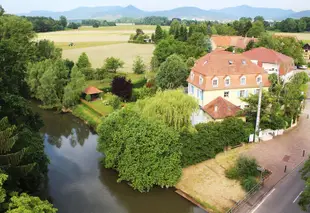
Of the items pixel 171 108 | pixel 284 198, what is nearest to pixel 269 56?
pixel 171 108

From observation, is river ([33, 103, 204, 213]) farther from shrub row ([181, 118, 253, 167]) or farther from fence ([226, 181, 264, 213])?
shrub row ([181, 118, 253, 167])

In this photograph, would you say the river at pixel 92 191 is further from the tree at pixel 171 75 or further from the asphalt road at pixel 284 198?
the tree at pixel 171 75

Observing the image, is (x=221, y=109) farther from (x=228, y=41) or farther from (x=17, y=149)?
(x=228, y=41)

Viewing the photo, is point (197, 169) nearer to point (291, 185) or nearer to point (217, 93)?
point (291, 185)

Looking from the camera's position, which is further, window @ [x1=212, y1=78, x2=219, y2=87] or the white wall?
the white wall

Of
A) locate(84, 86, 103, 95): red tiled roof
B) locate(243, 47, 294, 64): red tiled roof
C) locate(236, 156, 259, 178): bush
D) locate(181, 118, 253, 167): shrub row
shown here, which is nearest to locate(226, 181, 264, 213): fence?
locate(236, 156, 259, 178): bush
